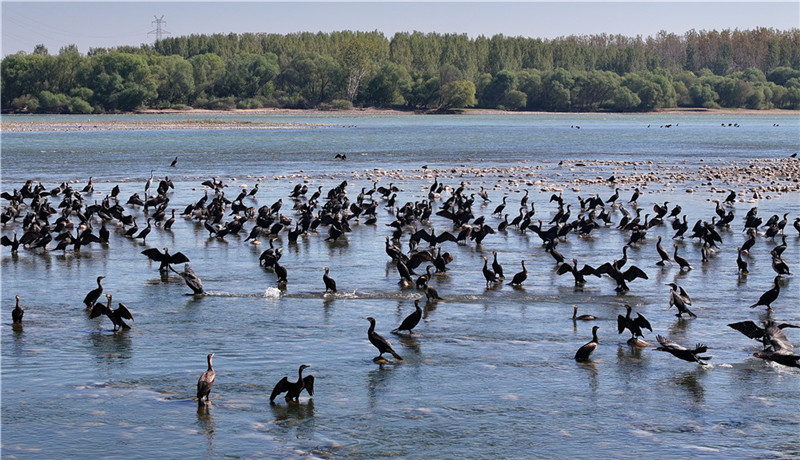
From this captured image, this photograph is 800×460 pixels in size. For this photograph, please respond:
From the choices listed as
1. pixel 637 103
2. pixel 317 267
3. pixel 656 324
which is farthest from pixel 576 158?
pixel 637 103

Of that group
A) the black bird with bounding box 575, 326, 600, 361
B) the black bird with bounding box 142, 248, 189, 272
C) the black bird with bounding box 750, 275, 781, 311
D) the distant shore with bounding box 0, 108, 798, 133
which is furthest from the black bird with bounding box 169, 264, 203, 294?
the distant shore with bounding box 0, 108, 798, 133

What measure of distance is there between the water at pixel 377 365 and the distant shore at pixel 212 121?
3050 inches

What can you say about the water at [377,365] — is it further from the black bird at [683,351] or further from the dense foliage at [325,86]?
the dense foliage at [325,86]

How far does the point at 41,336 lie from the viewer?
46.6ft

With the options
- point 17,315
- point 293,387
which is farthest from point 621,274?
point 17,315

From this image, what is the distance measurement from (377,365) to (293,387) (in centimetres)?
179

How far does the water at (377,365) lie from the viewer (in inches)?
410

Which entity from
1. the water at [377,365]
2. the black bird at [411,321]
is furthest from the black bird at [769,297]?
the black bird at [411,321]

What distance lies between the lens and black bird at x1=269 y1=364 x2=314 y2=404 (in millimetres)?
11305

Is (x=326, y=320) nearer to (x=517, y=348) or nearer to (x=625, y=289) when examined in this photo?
(x=517, y=348)

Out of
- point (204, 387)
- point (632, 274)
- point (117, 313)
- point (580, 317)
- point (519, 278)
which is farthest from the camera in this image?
point (519, 278)

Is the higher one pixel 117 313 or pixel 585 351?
pixel 117 313

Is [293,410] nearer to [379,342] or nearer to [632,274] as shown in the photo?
[379,342]

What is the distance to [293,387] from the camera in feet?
37.2
